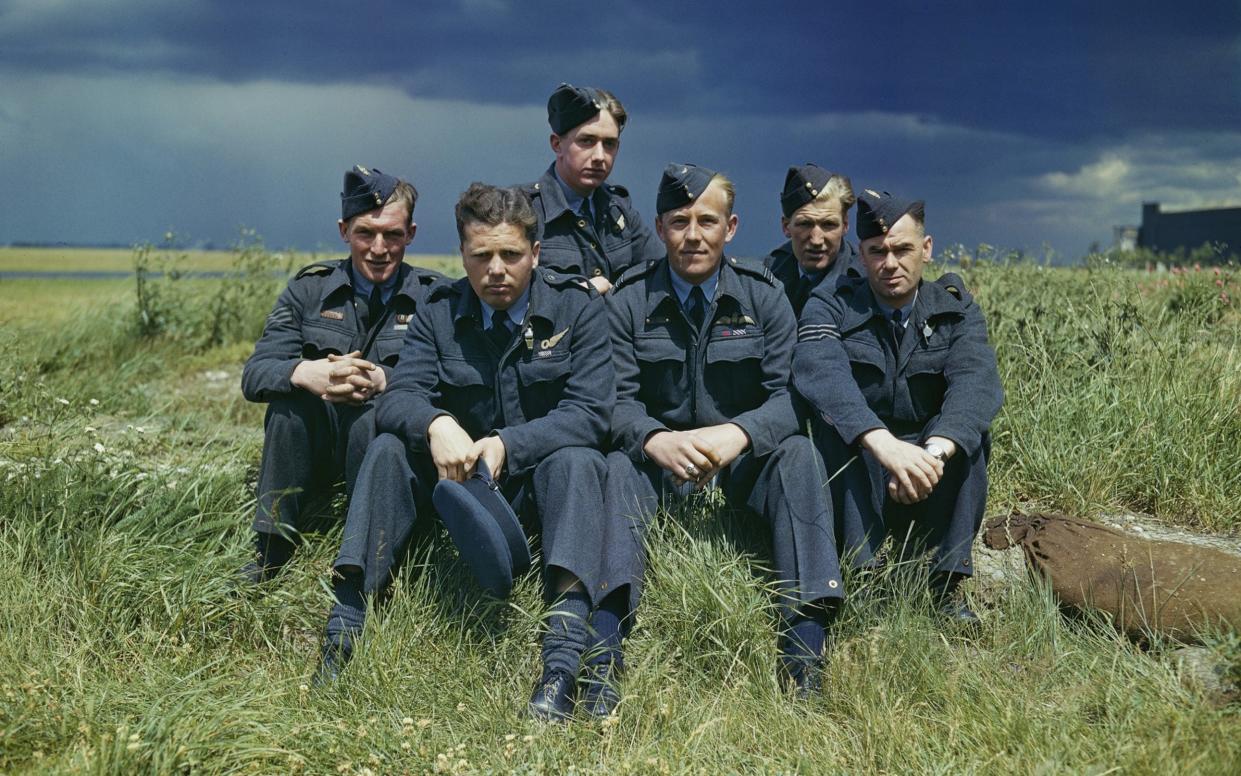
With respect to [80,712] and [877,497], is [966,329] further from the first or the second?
[80,712]

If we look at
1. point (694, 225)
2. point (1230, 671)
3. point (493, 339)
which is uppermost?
point (694, 225)

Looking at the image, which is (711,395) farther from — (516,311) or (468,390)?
(468,390)

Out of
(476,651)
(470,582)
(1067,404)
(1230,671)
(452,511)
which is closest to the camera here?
(1230,671)

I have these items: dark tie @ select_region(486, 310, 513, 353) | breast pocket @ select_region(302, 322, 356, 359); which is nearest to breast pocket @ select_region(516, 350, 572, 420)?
dark tie @ select_region(486, 310, 513, 353)

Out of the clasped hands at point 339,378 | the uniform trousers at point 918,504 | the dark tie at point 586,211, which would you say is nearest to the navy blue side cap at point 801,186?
the dark tie at point 586,211

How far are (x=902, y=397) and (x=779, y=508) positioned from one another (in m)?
0.71

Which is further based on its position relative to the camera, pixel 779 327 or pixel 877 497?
pixel 779 327

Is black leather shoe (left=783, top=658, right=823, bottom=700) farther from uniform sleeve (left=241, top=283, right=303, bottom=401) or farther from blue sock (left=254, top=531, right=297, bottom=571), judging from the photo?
uniform sleeve (left=241, top=283, right=303, bottom=401)

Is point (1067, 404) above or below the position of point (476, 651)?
above

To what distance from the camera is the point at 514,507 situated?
3850mm

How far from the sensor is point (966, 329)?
3.95 metres

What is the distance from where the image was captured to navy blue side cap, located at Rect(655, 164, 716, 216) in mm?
3928

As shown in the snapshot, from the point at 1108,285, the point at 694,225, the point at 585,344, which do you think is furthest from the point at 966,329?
the point at 1108,285

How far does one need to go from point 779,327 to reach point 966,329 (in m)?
0.71
